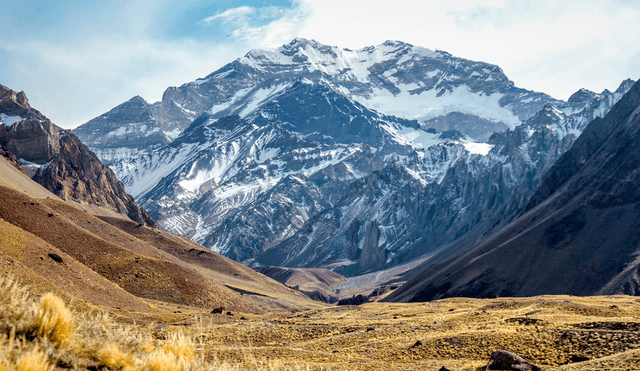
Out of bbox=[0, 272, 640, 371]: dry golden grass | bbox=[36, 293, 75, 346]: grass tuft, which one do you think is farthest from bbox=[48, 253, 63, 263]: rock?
bbox=[36, 293, 75, 346]: grass tuft

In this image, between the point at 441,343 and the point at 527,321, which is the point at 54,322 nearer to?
the point at 441,343

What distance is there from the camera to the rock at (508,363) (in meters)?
26.3

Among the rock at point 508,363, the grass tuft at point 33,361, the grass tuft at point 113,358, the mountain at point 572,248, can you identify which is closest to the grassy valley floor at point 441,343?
the rock at point 508,363

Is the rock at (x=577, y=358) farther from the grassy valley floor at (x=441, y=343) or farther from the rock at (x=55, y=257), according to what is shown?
the rock at (x=55, y=257)

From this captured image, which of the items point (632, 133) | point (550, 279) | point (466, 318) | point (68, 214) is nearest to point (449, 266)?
point (550, 279)

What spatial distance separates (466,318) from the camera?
50438 mm

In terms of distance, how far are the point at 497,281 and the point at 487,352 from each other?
12896 centimetres

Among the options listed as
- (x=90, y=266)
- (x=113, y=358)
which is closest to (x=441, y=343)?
(x=113, y=358)

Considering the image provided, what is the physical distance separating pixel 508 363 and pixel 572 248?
13756 cm

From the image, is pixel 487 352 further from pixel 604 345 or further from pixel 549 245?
pixel 549 245

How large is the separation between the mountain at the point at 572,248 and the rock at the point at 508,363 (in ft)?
372

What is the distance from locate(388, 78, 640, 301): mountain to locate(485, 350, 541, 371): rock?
11334cm

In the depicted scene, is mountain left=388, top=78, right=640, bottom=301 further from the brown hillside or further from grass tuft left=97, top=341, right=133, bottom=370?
grass tuft left=97, top=341, right=133, bottom=370

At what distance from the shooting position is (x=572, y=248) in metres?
151
